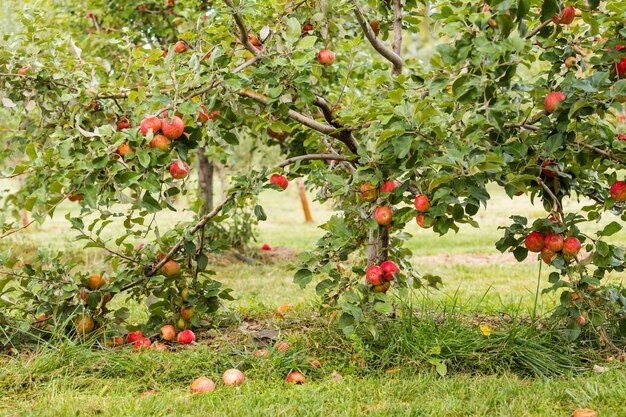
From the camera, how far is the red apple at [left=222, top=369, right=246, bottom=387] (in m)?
2.83

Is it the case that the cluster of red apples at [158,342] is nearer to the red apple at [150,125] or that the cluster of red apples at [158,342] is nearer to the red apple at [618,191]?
the red apple at [150,125]

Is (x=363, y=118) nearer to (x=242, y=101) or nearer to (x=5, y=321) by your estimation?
(x=242, y=101)

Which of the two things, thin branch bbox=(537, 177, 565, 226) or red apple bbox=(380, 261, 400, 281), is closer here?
thin branch bbox=(537, 177, 565, 226)

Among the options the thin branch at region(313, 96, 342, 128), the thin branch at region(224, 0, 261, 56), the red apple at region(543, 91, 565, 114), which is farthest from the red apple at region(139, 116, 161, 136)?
the red apple at region(543, 91, 565, 114)

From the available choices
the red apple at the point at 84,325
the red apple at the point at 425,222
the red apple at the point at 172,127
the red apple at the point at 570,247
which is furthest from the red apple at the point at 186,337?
the red apple at the point at 570,247

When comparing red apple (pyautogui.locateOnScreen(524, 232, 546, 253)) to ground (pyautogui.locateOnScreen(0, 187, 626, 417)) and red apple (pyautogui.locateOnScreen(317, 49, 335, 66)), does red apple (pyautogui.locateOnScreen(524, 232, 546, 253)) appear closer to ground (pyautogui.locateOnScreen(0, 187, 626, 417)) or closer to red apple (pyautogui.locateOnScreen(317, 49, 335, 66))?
ground (pyautogui.locateOnScreen(0, 187, 626, 417))

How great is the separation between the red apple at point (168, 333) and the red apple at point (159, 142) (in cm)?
120

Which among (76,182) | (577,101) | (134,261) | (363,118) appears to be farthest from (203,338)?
(577,101)

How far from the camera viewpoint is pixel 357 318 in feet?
9.42

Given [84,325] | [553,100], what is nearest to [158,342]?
[84,325]

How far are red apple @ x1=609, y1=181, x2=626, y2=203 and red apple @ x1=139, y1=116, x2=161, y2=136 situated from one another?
209 centimetres

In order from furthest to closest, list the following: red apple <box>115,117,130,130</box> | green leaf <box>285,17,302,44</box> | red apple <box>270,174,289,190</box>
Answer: red apple <box>270,174,289,190</box> < red apple <box>115,117,130,130</box> < green leaf <box>285,17,302,44</box>

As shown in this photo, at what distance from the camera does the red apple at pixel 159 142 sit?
109 inches

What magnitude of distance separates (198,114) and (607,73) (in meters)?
1.79
